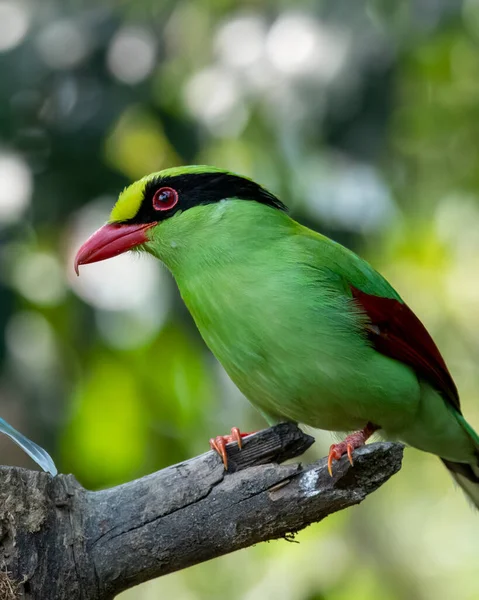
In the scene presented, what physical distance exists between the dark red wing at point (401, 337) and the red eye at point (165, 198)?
29.1 inches

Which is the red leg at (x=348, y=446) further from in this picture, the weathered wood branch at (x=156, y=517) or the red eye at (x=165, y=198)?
the red eye at (x=165, y=198)

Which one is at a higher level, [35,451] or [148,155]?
[148,155]

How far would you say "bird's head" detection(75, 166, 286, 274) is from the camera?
3.50 metres

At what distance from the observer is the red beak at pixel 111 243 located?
350 cm

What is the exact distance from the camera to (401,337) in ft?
11.7

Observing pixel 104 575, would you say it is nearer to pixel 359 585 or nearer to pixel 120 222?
pixel 120 222

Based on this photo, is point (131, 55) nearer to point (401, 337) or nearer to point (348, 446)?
point (401, 337)

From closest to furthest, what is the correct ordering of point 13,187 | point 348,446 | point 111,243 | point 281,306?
point 348,446 < point 281,306 < point 111,243 < point 13,187

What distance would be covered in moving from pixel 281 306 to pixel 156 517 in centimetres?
88

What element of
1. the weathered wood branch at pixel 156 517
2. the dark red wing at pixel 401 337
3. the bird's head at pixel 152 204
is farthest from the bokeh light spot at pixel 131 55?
the weathered wood branch at pixel 156 517

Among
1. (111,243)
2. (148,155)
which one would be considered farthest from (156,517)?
(148,155)

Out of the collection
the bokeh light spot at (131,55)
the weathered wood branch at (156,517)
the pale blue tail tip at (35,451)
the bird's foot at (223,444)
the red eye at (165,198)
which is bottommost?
the weathered wood branch at (156,517)

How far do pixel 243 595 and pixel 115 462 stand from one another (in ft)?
8.34

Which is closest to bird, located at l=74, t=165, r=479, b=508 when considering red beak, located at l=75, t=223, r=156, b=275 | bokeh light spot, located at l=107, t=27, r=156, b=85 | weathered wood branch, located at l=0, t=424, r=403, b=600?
red beak, located at l=75, t=223, r=156, b=275
